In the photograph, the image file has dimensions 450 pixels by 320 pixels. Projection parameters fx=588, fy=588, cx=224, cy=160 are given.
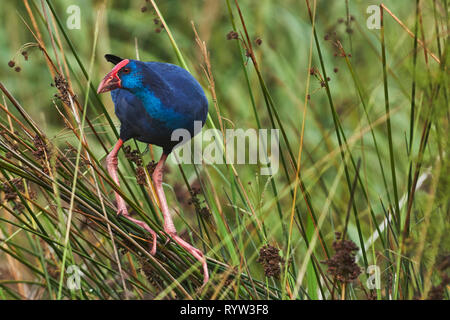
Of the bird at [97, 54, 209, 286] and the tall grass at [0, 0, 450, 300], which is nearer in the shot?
the tall grass at [0, 0, 450, 300]

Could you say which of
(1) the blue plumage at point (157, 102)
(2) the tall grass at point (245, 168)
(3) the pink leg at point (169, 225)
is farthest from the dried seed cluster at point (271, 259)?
(1) the blue plumage at point (157, 102)

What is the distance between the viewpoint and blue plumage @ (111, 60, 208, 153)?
4.12ft

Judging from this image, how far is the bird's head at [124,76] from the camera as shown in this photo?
1.21 metres

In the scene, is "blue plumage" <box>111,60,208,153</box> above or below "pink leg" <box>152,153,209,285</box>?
above

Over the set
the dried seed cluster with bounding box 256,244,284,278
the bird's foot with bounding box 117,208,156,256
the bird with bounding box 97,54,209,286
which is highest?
the bird with bounding box 97,54,209,286

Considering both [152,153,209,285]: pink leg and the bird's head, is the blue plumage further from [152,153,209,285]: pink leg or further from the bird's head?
[152,153,209,285]: pink leg

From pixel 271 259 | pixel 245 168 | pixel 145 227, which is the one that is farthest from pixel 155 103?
pixel 245 168

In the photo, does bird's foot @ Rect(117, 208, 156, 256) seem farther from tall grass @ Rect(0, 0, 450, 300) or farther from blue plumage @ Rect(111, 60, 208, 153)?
blue plumage @ Rect(111, 60, 208, 153)

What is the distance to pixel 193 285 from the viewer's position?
4.26ft

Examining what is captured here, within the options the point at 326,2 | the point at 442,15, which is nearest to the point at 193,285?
the point at 442,15

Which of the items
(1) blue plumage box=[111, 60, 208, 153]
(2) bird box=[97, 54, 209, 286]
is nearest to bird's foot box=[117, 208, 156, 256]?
(2) bird box=[97, 54, 209, 286]

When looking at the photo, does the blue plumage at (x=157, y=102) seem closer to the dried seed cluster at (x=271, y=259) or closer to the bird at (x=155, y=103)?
the bird at (x=155, y=103)

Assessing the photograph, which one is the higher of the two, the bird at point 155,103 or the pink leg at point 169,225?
the bird at point 155,103

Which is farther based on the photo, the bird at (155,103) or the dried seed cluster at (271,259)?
the bird at (155,103)
